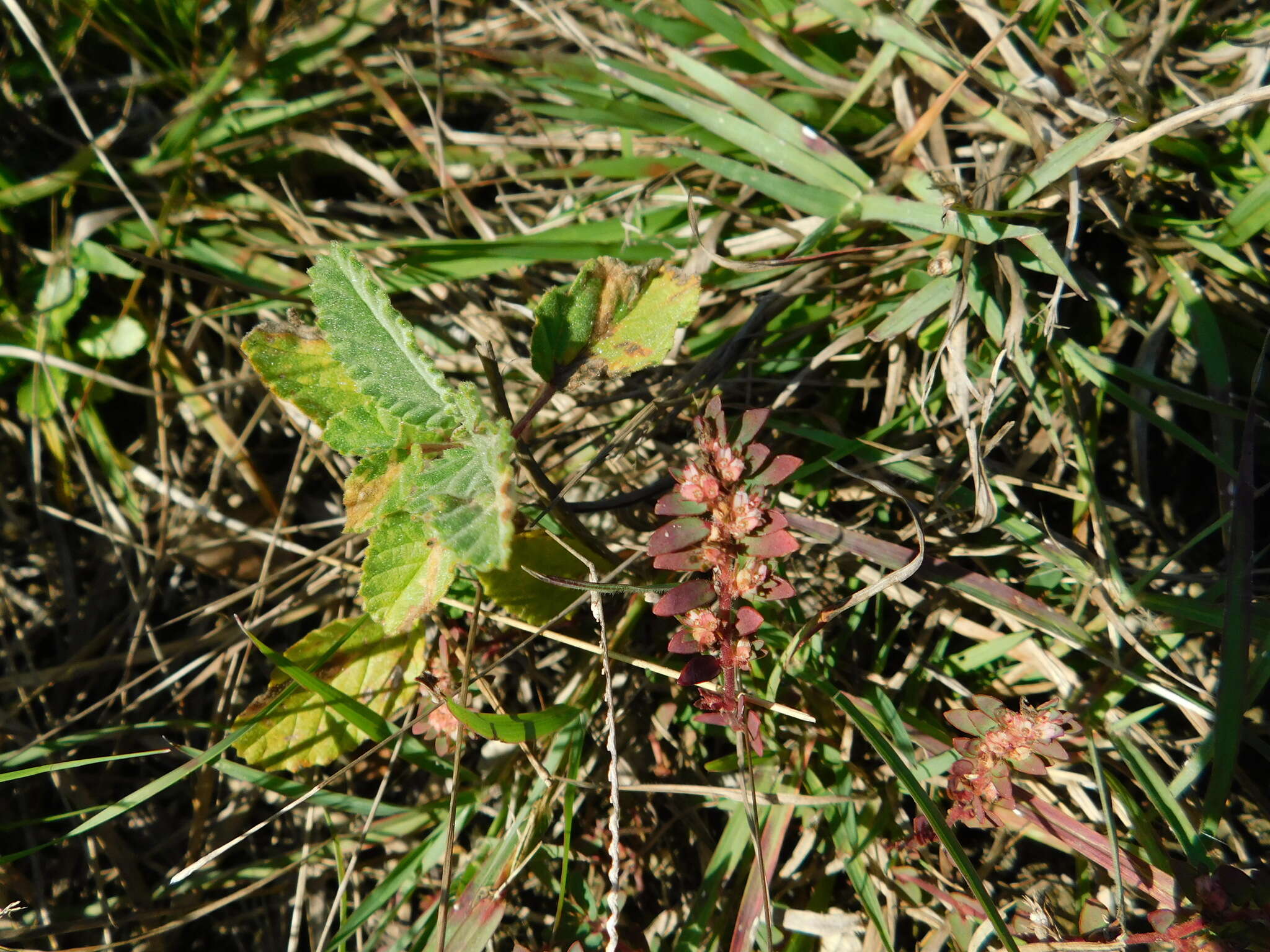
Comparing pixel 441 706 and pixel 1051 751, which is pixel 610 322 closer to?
pixel 441 706

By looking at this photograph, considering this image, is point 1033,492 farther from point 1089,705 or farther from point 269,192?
point 269,192

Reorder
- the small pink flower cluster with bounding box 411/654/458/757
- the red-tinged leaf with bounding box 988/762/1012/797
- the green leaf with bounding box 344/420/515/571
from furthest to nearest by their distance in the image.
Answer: the small pink flower cluster with bounding box 411/654/458/757, the red-tinged leaf with bounding box 988/762/1012/797, the green leaf with bounding box 344/420/515/571

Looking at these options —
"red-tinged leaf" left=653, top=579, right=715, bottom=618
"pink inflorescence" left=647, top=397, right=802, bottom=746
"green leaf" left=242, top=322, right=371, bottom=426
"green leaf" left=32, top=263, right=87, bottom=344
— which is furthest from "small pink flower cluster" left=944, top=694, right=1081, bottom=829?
"green leaf" left=32, top=263, right=87, bottom=344

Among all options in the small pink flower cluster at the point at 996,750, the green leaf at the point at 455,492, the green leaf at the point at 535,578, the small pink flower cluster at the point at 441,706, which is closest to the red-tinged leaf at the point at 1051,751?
the small pink flower cluster at the point at 996,750

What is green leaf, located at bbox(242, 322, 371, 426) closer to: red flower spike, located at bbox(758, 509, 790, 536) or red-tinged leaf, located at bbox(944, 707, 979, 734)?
red flower spike, located at bbox(758, 509, 790, 536)

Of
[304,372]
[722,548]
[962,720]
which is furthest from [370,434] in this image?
[962,720]

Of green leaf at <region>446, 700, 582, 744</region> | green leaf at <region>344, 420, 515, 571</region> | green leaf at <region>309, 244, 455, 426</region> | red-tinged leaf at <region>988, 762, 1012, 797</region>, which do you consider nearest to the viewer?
green leaf at <region>344, 420, 515, 571</region>
